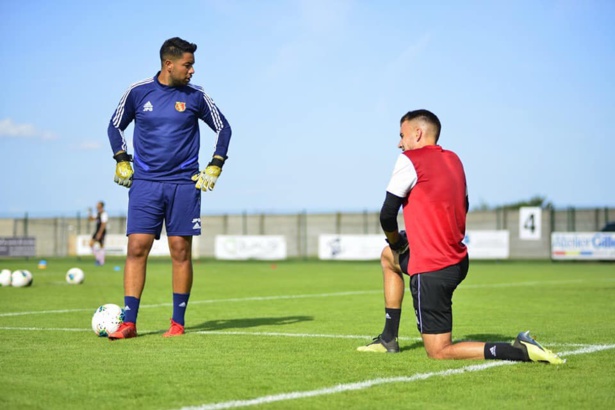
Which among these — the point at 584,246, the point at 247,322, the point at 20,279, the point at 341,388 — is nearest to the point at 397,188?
the point at 341,388

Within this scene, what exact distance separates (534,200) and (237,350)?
226 feet

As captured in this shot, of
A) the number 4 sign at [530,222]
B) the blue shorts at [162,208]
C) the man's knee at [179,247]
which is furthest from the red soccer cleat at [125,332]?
the number 4 sign at [530,222]

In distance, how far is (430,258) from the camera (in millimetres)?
6039

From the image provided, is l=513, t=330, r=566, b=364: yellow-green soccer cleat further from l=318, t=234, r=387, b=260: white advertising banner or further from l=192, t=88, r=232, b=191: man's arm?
l=318, t=234, r=387, b=260: white advertising banner

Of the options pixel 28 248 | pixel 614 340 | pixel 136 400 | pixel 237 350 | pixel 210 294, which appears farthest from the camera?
pixel 28 248

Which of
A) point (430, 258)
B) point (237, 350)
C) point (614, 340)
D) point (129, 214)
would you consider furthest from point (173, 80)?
point (614, 340)

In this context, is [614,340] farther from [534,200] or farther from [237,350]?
[534,200]

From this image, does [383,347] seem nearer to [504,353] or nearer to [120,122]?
[504,353]

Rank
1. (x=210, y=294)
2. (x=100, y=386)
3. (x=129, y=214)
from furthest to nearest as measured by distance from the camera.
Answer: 1. (x=210, y=294)
2. (x=129, y=214)
3. (x=100, y=386)

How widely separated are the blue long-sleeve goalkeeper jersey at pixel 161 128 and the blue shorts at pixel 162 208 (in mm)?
88

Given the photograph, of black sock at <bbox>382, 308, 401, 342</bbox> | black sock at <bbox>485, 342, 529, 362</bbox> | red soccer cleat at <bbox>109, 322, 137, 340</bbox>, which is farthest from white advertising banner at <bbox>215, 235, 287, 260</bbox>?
black sock at <bbox>485, 342, 529, 362</bbox>

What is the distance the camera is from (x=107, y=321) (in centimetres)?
761

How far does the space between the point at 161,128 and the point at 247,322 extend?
8.08 feet

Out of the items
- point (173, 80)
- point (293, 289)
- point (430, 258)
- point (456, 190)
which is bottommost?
point (293, 289)
